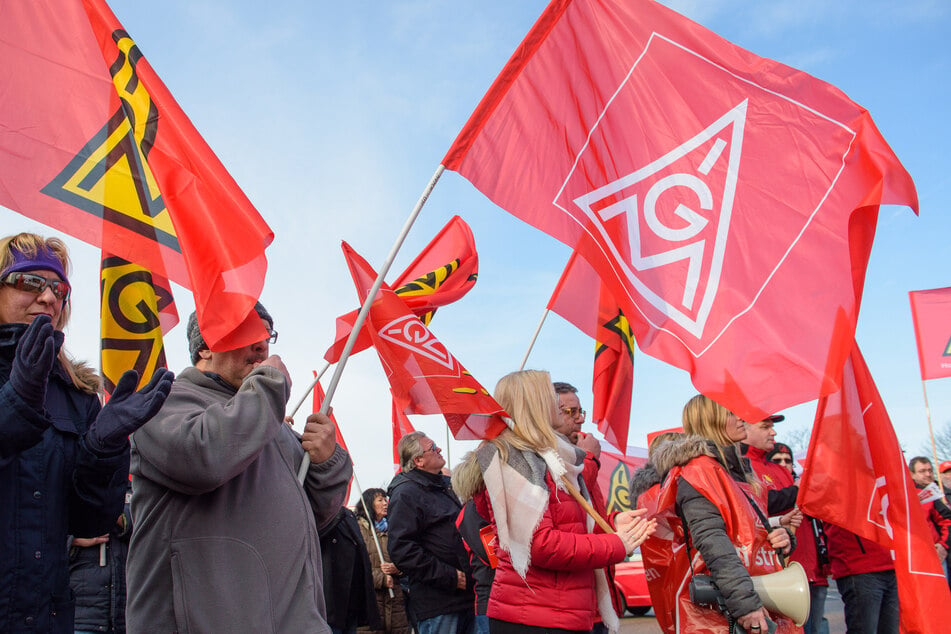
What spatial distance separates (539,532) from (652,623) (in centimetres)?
1045

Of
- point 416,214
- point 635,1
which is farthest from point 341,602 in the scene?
point 635,1

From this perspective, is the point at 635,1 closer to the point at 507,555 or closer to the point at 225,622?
the point at 507,555

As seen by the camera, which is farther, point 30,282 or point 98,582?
point 98,582

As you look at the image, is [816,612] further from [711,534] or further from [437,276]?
[437,276]

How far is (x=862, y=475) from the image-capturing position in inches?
188

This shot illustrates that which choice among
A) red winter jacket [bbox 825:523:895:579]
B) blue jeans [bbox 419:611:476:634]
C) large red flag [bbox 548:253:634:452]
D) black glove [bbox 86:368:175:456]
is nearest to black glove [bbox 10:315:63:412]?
black glove [bbox 86:368:175:456]

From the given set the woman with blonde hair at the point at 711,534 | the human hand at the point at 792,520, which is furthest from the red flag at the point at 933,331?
the woman with blonde hair at the point at 711,534

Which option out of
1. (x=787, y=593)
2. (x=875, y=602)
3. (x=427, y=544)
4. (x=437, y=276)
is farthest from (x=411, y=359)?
(x=875, y=602)

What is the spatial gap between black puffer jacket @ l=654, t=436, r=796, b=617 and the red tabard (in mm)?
49

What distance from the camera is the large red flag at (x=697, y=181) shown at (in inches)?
145

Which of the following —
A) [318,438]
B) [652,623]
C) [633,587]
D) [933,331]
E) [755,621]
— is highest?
[933,331]

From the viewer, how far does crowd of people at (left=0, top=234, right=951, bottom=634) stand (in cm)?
266

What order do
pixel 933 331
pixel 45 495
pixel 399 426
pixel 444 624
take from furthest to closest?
pixel 933 331 < pixel 399 426 < pixel 444 624 < pixel 45 495

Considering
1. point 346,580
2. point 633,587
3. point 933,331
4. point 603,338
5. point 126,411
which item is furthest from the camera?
point 633,587
